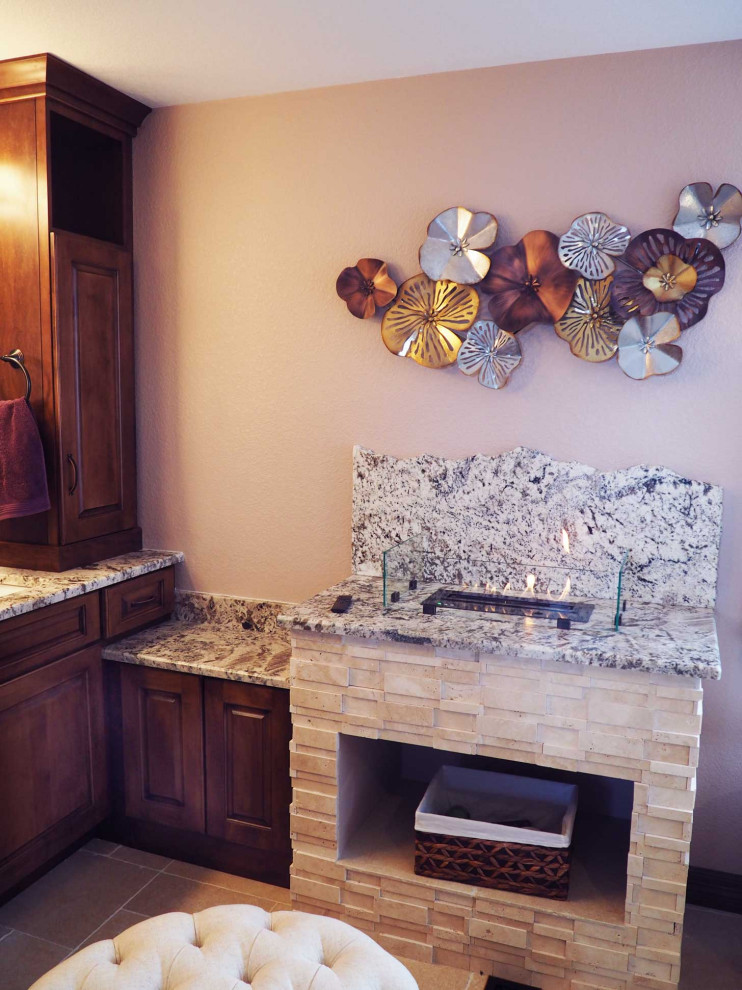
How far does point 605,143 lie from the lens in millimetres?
2350

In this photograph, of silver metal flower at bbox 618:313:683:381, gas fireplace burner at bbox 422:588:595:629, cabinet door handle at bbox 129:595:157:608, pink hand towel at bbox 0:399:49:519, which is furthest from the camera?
cabinet door handle at bbox 129:595:157:608

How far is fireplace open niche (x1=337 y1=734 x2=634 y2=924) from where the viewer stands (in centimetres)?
212

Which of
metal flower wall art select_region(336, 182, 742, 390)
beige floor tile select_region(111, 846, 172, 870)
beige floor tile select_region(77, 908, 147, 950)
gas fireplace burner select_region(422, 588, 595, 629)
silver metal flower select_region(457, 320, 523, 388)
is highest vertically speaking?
metal flower wall art select_region(336, 182, 742, 390)

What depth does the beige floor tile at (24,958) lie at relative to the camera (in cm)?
210

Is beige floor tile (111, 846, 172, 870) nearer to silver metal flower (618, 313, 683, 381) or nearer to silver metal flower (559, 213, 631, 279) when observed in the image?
silver metal flower (618, 313, 683, 381)

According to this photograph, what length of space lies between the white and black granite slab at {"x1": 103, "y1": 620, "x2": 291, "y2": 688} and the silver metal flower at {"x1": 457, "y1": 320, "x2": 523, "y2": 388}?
1119 mm

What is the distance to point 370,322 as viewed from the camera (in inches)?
104

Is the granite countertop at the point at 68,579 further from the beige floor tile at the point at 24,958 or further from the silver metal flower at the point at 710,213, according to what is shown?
the silver metal flower at the point at 710,213

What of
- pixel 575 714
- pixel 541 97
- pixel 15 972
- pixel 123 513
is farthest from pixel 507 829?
pixel 541 97

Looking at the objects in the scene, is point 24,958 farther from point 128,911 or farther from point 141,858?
point 141,858

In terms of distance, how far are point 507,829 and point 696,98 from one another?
6.89 ft

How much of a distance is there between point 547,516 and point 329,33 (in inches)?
61.0

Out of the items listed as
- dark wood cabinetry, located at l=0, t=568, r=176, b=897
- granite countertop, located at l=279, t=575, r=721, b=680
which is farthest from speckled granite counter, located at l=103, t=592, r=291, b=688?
granite countertop, located at l=279, t=575, r=721, b=680

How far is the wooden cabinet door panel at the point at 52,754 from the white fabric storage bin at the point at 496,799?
1.13m
